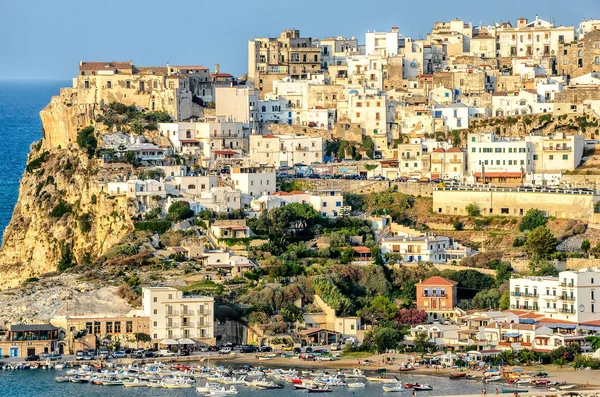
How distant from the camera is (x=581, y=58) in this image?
330 ft

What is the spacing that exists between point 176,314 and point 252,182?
52.8 ft

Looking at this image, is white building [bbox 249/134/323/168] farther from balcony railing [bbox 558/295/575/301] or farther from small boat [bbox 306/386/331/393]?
small boat [bbox 306/386/331/393]

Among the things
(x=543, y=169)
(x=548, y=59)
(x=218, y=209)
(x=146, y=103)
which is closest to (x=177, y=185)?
(x=218, y=209)

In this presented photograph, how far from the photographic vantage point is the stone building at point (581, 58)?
328 ft

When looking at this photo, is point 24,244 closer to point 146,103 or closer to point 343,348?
point 146,103

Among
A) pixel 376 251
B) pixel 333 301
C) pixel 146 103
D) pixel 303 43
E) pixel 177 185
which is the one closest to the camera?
pixel 333 301

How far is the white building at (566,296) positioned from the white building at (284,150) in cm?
2117

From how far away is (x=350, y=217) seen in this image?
87125 millimetres

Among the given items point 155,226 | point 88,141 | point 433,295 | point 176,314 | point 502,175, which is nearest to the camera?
point 176,314

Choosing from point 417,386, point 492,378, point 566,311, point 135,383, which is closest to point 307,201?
point 566,311

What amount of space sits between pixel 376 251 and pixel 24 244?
60.9 ft

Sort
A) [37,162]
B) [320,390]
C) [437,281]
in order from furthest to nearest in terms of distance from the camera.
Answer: [37,162] → [437,281] → [320,390]

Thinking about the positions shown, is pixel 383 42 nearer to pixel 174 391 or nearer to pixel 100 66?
pixel 100 66

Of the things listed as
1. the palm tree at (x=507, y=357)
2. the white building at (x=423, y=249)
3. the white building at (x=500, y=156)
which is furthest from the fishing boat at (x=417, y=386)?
the white building at (x=500, y=156)
